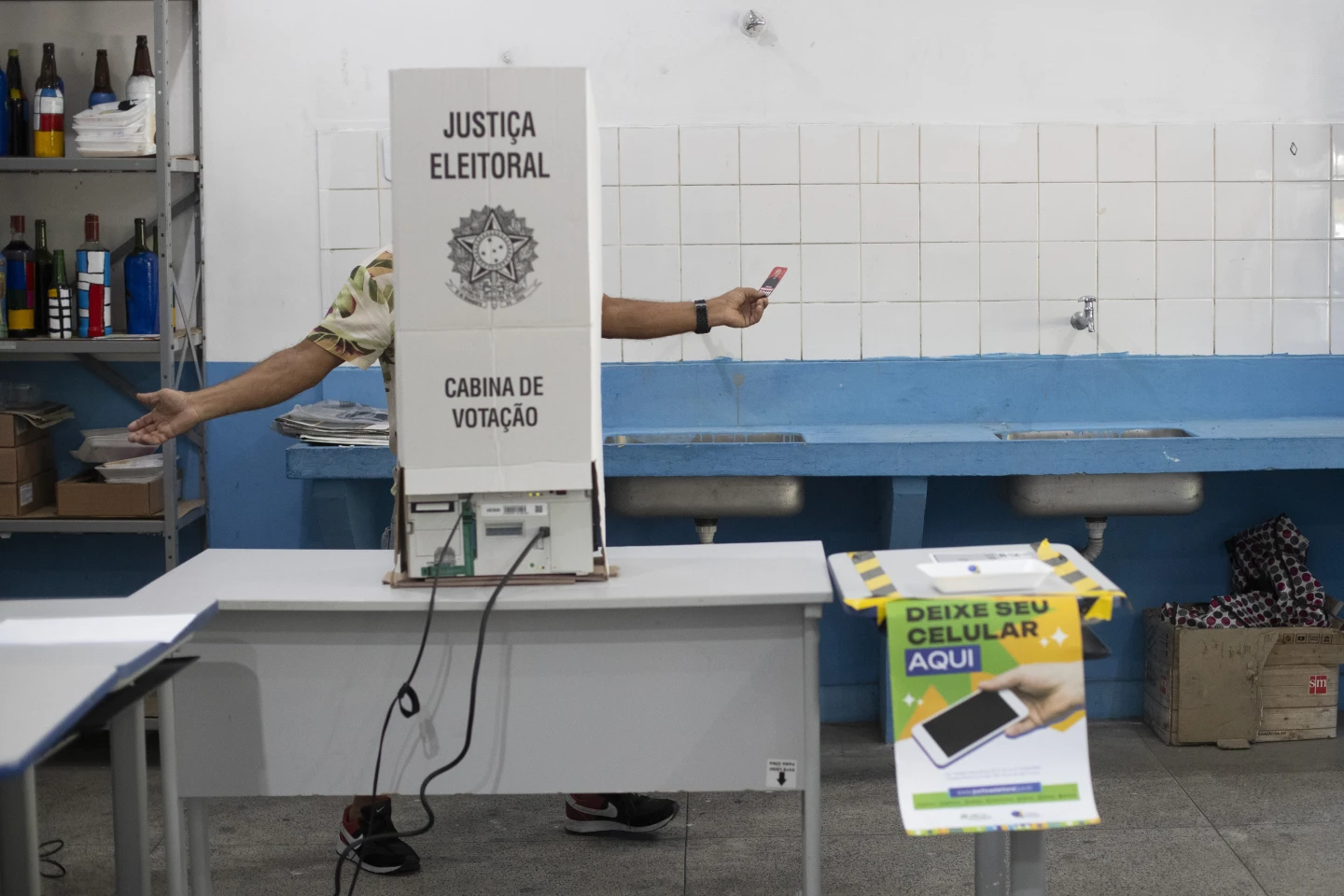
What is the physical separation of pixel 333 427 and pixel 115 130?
97cm

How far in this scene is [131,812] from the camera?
1918 mm

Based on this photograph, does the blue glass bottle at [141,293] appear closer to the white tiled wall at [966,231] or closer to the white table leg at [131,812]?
the white tiled wall at [966,231]

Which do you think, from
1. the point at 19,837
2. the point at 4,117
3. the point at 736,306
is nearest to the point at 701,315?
the point at 736,306

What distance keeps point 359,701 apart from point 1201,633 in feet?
7.32

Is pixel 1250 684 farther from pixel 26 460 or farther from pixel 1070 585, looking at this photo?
pixel 26 460

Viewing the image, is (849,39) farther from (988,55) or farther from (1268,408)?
(1268,408)

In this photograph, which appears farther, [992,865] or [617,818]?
[617,818]

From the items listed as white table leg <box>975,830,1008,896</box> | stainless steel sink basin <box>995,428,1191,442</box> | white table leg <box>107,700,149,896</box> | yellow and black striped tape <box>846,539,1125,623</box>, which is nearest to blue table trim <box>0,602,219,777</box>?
white table leg <box>107,700,149,896</box>

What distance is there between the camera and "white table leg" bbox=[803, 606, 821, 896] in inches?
79.8

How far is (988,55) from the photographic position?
354cm

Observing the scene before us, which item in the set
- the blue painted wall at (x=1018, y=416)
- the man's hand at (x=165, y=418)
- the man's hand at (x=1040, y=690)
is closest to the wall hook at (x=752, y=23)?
the blue painted wall at (x=1018, y=416)

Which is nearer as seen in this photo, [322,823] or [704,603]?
[704,603]

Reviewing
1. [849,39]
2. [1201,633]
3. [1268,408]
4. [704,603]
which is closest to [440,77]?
[704,603]

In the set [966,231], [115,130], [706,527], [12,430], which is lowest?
[706,527]
